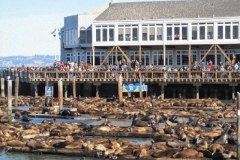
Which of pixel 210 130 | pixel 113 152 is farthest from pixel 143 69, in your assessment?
pixel 113 152

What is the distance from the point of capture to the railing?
5609cm

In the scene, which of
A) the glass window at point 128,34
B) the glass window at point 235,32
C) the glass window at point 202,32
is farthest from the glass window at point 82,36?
the glass window at point 235,32

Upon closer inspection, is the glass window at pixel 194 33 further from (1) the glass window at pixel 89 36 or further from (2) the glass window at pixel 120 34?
(1) the glass window at pixel 89 36

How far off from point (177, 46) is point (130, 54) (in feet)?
16.2

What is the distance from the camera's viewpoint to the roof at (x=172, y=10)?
2559 inches

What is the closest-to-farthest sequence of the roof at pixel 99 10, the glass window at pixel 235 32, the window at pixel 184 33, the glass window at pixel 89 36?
1. the glass window at pixel 235 32
2. the window at pixel 184 33
3. the glass window at pixel 89 36
4. the roof at pixel 99 10

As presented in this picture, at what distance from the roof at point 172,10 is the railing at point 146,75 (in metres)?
8.91

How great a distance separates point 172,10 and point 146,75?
11.7 m

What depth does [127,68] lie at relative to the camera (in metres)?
61.5

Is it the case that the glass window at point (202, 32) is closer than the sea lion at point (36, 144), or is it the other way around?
the sea lion at point (36, 144)

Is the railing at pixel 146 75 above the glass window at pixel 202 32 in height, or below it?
below

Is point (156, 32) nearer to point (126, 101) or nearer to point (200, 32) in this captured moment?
point (200, 32)

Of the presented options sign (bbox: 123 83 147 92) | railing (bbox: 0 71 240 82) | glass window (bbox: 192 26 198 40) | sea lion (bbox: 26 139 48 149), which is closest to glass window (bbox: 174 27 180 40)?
glass window (bbox: 192 26 198 40)

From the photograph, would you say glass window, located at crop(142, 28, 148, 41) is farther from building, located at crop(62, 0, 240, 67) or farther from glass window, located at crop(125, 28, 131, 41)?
glass window, located at crop(125, 28, 131, 41)
